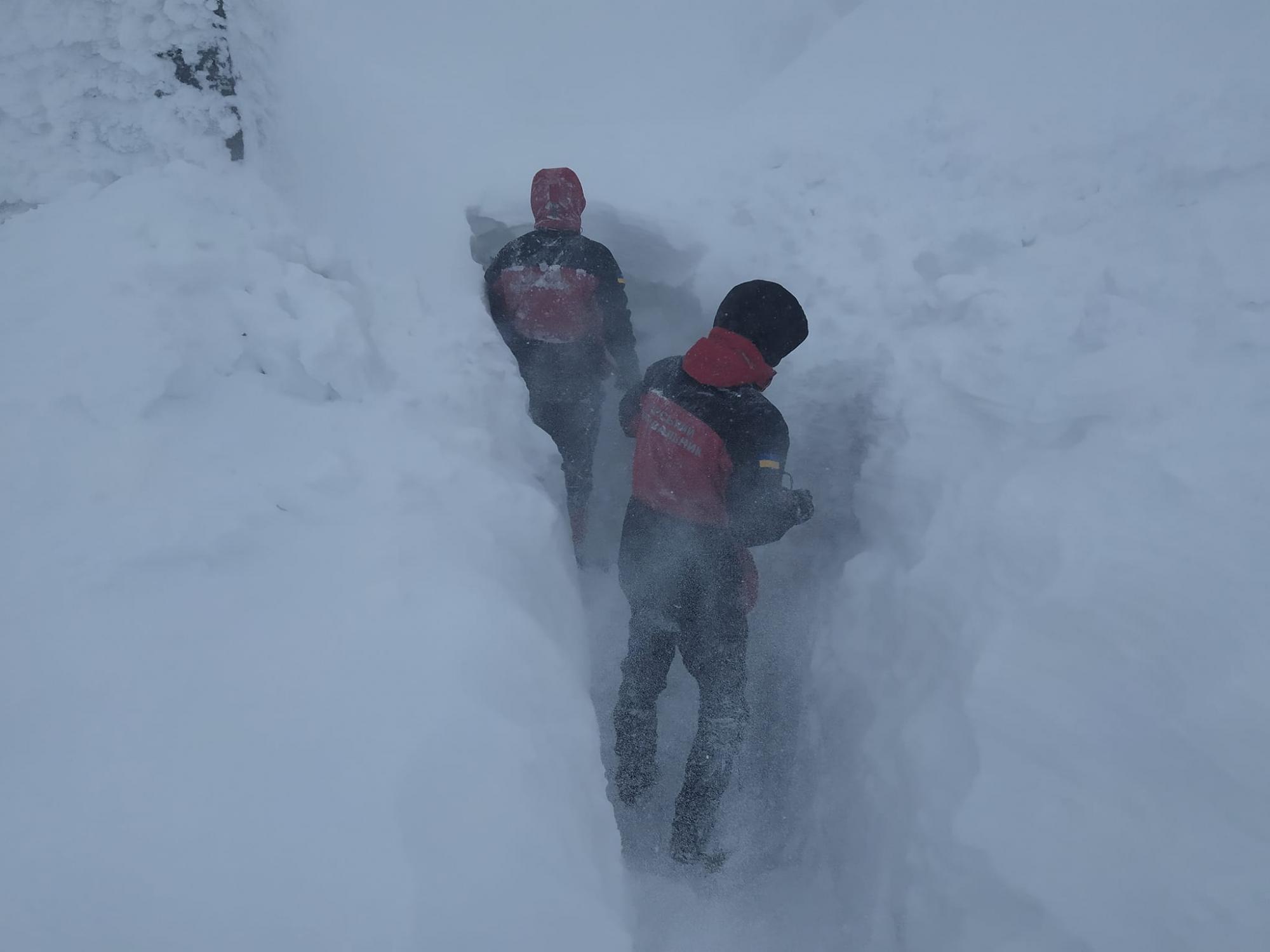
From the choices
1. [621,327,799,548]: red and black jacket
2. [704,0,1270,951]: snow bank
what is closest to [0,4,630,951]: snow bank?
[621,327,799,548]: red and black jacket

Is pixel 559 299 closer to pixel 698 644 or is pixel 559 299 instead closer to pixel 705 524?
pixel 705 524

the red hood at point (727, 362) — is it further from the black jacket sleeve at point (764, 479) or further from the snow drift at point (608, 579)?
the snow drift at point (608, 579)

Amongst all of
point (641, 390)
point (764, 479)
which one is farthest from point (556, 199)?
point (764, 479)

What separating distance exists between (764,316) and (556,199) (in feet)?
4.04

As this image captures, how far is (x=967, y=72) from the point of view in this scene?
337cm

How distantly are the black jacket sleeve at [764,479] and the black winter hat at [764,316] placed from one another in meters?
0.21

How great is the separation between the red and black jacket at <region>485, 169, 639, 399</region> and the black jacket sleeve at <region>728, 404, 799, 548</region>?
1.01m

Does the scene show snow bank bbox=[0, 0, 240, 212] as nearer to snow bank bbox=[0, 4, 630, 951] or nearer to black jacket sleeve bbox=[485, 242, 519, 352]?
snow bank bbox=[0, 4, 630, 951]

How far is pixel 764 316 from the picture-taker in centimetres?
216

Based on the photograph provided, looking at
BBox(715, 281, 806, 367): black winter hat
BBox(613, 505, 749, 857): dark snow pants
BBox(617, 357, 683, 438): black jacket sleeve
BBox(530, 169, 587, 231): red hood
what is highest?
BBox(530, 169, 587, 231): red hood

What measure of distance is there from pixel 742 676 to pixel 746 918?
2.78 feet

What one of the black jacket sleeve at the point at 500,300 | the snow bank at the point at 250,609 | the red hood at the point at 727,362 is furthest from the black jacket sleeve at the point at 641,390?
the black jacket sleeve at the point at 500,300

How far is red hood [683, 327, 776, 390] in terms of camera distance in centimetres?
215

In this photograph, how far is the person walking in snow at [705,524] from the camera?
7.14 feet
